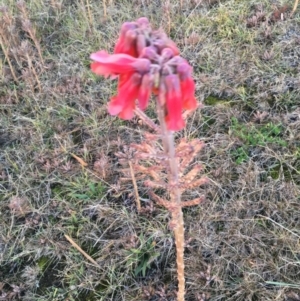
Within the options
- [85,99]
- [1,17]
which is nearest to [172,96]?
[85,99]

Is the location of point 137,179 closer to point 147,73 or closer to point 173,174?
point 173,174

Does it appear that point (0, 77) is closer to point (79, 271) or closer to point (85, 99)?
point (85, 99)

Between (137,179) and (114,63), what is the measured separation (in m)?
1.39

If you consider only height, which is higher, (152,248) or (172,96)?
(172,96)

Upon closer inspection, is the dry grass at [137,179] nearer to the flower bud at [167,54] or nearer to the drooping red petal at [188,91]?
the drooping red petal at [188,91]

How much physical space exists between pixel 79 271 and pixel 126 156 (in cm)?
59

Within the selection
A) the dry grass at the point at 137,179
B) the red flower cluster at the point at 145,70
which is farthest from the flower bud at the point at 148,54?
the dry grass at the point at 137,179

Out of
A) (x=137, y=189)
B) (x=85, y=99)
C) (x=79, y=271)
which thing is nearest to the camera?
(x=79, y=271)

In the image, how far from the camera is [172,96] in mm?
1060

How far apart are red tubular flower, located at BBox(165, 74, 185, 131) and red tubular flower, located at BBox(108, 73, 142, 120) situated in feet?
0.23

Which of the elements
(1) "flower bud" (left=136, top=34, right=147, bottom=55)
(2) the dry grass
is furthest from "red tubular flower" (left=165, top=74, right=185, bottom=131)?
(2) the dry grass

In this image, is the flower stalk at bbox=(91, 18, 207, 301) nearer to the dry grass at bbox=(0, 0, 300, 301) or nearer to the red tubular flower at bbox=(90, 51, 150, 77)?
the red tubular flower at bbox=(90, 51, 150, 77)

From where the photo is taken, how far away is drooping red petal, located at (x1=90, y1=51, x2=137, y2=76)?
1031 mm

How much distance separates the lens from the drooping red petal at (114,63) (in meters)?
1.03
